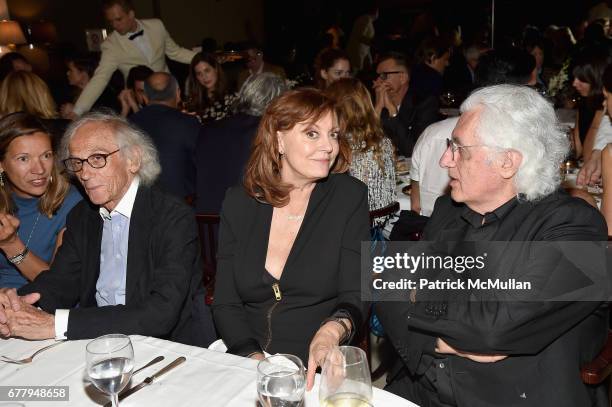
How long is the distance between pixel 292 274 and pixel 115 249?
2.40 ft

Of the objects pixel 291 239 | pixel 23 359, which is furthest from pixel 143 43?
pixel 23 359

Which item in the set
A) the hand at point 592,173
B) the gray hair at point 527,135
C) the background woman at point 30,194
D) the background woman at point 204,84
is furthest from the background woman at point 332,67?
the gray hair at point 527,135

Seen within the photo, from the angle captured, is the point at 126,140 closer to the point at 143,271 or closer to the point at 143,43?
the point at 143,271

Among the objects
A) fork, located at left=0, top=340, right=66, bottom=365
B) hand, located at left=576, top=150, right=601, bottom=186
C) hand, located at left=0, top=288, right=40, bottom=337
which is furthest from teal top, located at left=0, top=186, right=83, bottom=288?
hand, located at left=576, top=150, right=601, bottom=186

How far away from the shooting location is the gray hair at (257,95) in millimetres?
3740

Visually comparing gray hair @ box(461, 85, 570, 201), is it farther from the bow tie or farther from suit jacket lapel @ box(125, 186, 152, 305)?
the bow tie

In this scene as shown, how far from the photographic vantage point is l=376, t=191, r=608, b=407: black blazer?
67.8 inches

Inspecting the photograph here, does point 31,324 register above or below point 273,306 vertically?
above

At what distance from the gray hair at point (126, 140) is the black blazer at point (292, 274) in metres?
0.37

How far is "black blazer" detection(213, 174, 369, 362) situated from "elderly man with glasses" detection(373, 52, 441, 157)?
7.58ft

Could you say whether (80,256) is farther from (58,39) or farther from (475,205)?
(58,39)

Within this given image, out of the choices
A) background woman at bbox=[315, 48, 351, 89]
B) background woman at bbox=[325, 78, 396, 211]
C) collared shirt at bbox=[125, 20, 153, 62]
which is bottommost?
background woman at bbox=[325, 78, 396, 211]

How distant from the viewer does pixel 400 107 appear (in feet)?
15.6

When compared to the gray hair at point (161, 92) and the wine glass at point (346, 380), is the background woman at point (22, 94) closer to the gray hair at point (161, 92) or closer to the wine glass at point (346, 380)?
the gray hair at point (161, 92)
